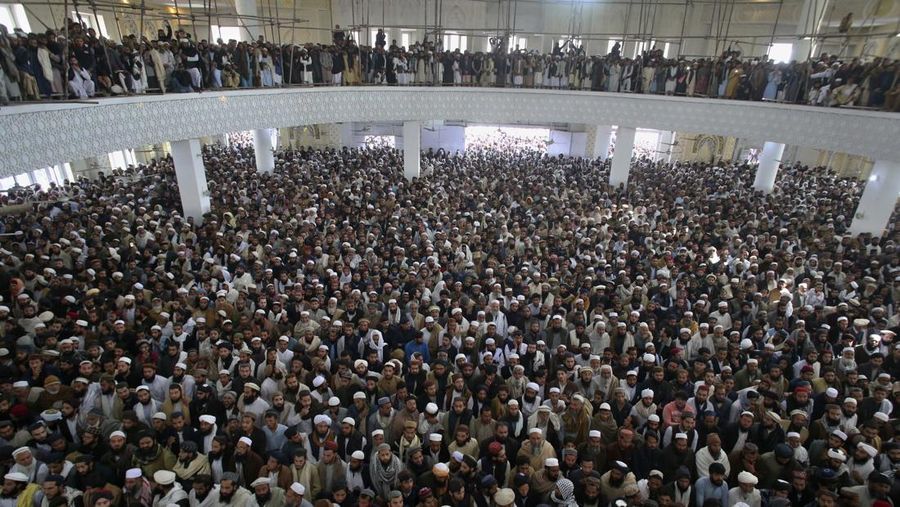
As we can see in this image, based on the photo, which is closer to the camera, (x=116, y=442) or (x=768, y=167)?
(x=116, y=442)

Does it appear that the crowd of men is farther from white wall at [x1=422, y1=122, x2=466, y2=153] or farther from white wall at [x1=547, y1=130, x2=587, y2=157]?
white wall at [x1=422, y1=122, x2=466, y2=153]

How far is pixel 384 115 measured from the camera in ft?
49.0

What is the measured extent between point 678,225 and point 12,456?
464 inches

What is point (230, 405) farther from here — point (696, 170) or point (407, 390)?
point (696, 170)

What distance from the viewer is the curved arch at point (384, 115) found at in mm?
8297

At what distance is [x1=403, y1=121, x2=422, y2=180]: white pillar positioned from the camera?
1569cm

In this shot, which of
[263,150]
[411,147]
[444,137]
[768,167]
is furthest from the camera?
[444,137]

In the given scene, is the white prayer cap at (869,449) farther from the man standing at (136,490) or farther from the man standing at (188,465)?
the man standing at (136,490)

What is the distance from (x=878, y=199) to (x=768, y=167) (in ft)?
13.1

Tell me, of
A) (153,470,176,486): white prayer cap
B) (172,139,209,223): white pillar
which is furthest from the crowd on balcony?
(153,470,176,486): white prayer cap

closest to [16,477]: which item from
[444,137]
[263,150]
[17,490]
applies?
[17,490]

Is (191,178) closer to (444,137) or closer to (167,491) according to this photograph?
(167,491)

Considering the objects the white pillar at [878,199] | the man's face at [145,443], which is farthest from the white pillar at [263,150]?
the white pillar at [878,199]

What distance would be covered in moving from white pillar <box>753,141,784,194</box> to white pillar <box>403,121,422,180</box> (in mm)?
10083
